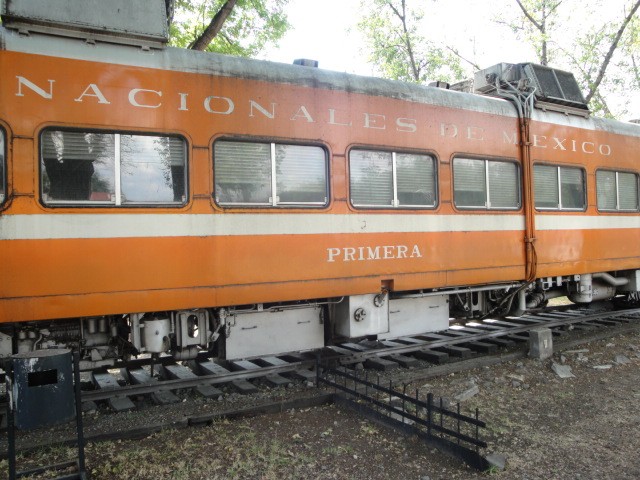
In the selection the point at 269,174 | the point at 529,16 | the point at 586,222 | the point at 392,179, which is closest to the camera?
the point at 269,174

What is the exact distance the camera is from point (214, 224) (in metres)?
4.84

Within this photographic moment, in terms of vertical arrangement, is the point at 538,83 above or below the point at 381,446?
above

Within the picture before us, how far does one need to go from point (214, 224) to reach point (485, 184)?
3.71 meters

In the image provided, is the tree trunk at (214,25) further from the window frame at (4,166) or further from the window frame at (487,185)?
the window frame at (4,166)

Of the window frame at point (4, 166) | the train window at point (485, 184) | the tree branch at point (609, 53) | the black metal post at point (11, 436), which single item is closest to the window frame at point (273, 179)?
the window frame at point (4, 166)

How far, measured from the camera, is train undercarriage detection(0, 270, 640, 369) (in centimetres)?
470

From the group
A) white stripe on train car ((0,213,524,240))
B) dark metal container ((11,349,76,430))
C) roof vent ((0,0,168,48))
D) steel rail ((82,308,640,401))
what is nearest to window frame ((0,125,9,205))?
white stripe on train car ((0,213,524,240))

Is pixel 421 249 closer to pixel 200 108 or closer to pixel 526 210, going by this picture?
pixel 526 210

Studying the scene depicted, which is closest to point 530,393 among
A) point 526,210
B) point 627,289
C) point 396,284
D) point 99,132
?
point 396,284

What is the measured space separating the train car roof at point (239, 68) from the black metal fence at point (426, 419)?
10.3 feet

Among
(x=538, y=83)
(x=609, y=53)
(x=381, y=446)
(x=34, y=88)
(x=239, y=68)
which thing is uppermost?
(x=609, y=53)

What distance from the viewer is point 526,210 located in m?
7.04

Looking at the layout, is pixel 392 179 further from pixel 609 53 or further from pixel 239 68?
pixel 609 53

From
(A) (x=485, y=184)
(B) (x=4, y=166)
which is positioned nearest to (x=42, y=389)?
(B) (x=4, y=166)
